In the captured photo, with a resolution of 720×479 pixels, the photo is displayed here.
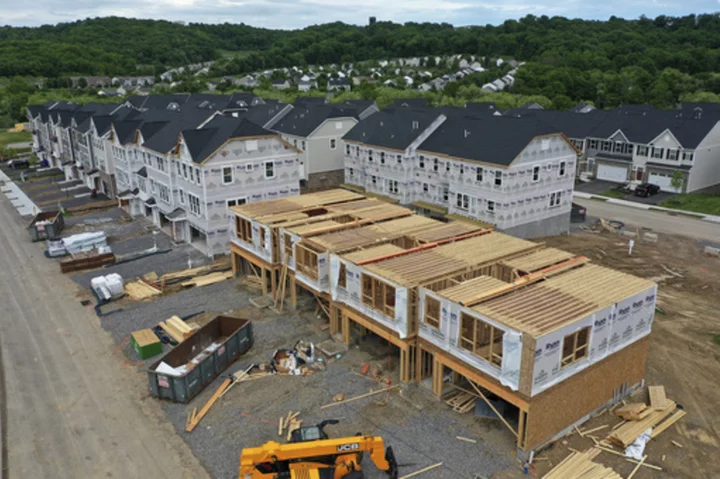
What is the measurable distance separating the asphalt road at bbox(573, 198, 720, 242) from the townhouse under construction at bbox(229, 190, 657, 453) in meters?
24.9

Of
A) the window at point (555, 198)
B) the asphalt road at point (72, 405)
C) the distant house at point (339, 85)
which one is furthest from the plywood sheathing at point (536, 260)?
the distant house at point (339, 85)

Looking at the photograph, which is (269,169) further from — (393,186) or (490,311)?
(490,311)

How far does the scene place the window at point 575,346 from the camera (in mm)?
18281

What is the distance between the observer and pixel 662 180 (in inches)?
2298

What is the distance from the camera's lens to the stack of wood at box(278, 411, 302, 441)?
1989 centimetres

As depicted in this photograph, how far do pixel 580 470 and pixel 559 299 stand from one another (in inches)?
229

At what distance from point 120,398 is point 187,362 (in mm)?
3374

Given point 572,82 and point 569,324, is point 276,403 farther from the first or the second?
point 572,82

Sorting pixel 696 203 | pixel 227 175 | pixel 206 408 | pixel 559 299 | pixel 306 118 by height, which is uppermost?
pixel 306 118

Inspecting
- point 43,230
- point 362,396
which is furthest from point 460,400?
point 43,230

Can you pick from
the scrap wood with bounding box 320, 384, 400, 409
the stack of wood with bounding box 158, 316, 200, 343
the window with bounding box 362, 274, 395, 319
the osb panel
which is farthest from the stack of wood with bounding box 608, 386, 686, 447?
the stack of wood with bounding box 158, 316, 200, 343

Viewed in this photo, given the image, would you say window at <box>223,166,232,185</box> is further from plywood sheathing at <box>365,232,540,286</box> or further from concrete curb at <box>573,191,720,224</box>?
concrete curb at <box>573,191,720,224</box>

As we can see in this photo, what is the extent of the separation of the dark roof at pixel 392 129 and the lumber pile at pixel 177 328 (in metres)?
26.2

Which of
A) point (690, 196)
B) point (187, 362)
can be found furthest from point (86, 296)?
point (690, 196)
